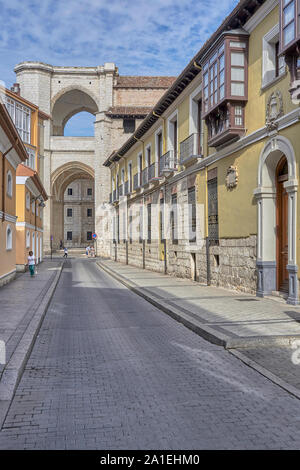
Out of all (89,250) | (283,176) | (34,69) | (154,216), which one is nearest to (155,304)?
(283,176)

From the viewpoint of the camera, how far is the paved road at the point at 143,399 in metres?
3.31

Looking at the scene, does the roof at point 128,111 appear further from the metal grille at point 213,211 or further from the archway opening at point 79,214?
the metal grille at point 213,211

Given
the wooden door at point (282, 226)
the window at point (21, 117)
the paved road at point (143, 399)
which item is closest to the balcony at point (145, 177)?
the window at point (21, 117)

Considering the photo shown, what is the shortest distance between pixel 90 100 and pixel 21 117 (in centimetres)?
2575

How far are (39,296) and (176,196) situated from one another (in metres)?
8.56

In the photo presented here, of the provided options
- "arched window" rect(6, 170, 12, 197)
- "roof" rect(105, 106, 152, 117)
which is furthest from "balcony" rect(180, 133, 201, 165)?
"roof" rect(105, 106, 152, 117)

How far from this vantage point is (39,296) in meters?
12.4

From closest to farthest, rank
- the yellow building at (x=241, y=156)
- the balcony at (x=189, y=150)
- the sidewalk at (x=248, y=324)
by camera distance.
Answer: the sidewalk at (x=248, y=324)
the yellow building at (x=241, y=156)
the balcony at (x=189, y=150)

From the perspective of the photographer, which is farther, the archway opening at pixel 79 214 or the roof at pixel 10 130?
the archway opening at pixel 79 214

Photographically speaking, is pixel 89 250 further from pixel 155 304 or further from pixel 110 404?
pixel 110 404

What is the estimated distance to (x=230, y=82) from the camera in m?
11.6

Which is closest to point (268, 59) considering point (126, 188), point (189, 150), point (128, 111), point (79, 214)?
point (189, 150)

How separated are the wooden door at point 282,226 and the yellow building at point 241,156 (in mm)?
25

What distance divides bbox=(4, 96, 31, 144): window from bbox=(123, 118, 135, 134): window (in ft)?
49.9
